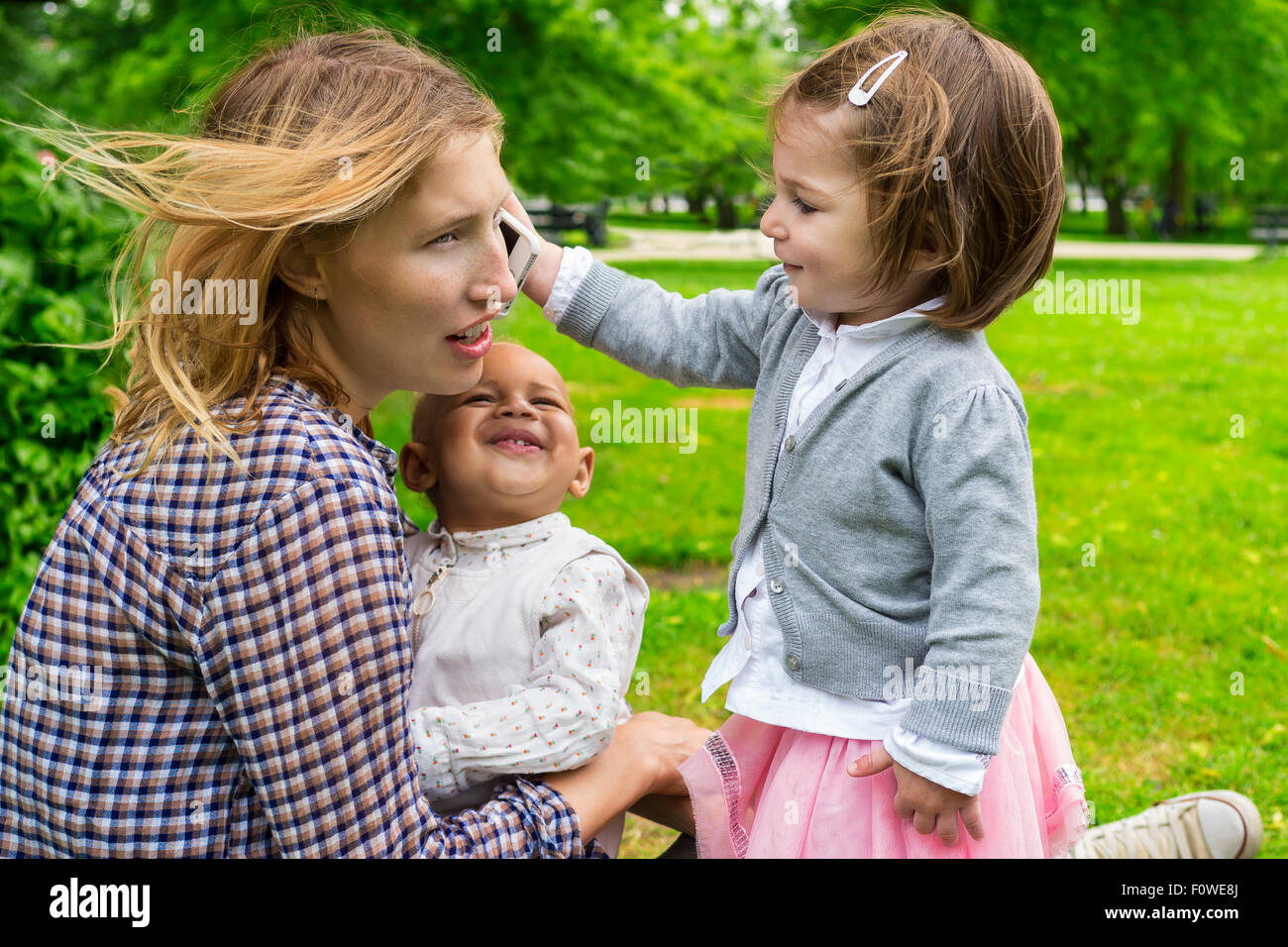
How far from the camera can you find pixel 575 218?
505 inches

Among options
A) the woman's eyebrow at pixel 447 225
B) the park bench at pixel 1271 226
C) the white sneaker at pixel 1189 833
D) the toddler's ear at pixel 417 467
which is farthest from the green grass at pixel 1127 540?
the park bench at pixel 1271 226

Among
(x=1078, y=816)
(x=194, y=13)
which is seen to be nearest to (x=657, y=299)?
(x=1078, y=816)

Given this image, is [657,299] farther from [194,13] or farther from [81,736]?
[194,13]

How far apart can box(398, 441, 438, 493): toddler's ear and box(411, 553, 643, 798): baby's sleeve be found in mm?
360

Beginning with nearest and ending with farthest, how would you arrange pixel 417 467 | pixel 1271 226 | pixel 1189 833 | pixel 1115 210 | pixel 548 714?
pixel 548 714 < pixel 417 467 < pixel 1189 833 < pixel 1271 226 < pixel 1115 210

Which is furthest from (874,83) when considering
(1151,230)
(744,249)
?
(1151,230)

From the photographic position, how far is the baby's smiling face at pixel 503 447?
2178 millimetres

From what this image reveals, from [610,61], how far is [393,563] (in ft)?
29.9

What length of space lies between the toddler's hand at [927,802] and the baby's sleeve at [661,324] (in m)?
0.77

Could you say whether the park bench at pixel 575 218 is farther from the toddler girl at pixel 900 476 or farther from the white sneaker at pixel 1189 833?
the toddler girl at pixel 900 476

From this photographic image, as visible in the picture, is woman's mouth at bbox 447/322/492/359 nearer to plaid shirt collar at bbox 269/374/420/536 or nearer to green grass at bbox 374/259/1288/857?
plaid shirt collar at bbox 269/374/420/536

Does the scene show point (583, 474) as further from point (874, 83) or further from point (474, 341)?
point (874, 83)

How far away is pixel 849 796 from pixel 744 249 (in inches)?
797

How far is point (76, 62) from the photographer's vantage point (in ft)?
67.4
